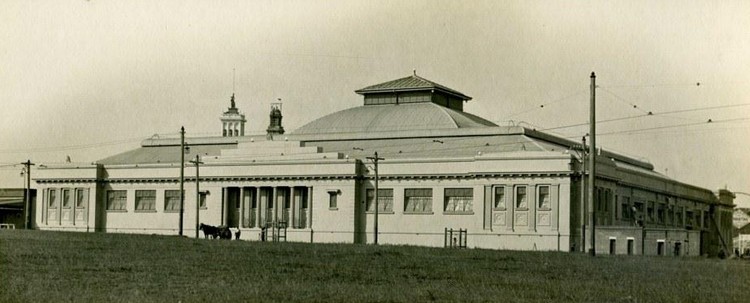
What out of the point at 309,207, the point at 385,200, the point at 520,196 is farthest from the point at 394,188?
the point at 520,196

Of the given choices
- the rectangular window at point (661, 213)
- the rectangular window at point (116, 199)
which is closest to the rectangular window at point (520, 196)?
the rectangular window at point (661, 213)

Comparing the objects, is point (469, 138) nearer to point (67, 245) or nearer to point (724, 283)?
point (67, 245)

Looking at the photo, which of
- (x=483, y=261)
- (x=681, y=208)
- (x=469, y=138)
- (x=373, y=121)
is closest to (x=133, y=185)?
(x=373, y=121)

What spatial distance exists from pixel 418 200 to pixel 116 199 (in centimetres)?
2543

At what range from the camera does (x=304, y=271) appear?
1066 inches

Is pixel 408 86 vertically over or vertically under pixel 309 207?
over

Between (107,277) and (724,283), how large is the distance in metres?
14.9

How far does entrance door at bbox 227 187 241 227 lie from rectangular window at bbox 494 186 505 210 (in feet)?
65.9

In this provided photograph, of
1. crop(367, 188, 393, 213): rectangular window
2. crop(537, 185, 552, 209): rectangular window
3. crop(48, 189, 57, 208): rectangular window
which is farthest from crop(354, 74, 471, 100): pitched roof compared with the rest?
crop(48, 189, 57, 208): rectangular window

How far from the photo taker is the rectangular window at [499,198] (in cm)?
6762

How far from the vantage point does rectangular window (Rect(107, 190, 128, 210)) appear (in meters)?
81.9

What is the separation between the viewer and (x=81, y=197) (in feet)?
272

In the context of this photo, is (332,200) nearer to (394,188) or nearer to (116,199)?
(394,188)

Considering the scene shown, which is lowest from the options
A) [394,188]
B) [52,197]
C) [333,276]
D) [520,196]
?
[333,276]
